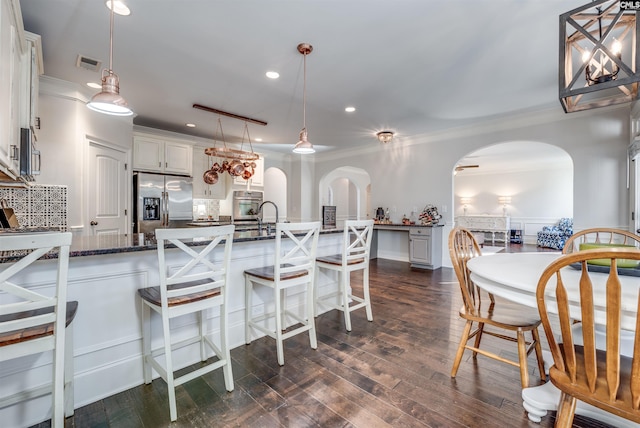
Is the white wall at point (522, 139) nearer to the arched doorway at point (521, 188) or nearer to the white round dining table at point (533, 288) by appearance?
the arched doorway at point (521, 188)

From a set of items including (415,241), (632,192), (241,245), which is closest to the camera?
(241,245)

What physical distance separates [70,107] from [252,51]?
245cm

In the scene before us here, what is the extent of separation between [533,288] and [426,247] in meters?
4.25

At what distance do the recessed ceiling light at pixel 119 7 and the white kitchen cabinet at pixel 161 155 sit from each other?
306 centimetres

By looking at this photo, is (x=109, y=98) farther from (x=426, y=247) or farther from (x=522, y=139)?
(x=522, y=139)

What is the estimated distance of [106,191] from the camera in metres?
3.97

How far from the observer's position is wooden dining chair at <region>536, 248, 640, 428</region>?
35.9 inches

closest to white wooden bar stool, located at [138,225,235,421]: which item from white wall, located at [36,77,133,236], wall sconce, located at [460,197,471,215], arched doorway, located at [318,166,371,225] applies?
white wall, located at [36,77,133,236]

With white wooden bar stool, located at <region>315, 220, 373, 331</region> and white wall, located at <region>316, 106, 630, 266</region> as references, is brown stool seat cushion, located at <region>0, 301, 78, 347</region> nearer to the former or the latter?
white wooden bar stool, located at <region>315, 220, 373, 331</region>

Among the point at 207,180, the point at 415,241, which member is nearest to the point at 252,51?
the point at 207,180

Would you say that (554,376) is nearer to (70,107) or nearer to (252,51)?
(252,51)

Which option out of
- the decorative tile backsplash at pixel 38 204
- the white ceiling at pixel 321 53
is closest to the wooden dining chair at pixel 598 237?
the white ceiling at pixel 321 53

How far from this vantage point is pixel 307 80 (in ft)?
10.7

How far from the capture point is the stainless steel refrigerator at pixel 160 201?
4684 millimetres
